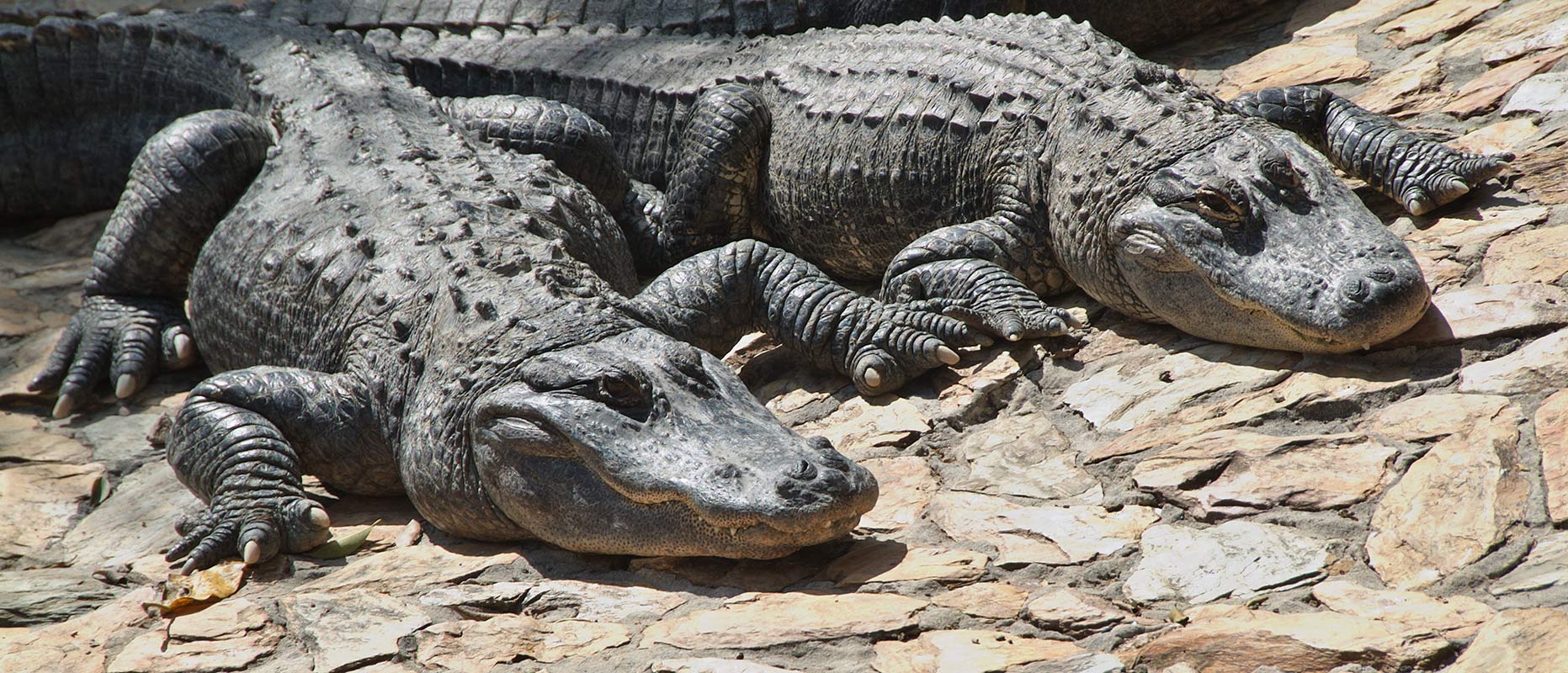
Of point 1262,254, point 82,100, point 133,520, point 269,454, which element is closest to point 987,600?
point 1262,254

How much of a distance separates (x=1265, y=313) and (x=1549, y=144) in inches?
59.7

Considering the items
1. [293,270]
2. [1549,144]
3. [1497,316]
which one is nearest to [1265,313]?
[1497,316]

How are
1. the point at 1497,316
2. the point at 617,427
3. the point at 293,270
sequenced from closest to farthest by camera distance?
the point at 617,427 < the point at 1497,316 < the point at 293,270

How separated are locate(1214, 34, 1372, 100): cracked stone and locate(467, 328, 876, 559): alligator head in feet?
10.8

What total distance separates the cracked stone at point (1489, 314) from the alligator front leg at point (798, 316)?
4.51 ft

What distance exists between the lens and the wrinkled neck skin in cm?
312

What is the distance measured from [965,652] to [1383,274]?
174 cm

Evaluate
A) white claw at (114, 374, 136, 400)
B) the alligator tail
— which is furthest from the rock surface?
the alligator tail

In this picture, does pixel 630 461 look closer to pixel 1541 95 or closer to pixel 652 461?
pixel 652 461

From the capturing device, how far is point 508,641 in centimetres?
310

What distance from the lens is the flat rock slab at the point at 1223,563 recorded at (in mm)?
2785

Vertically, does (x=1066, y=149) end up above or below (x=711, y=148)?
below

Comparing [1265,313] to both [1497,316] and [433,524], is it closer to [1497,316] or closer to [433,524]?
[1497,316]

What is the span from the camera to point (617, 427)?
335 cm
